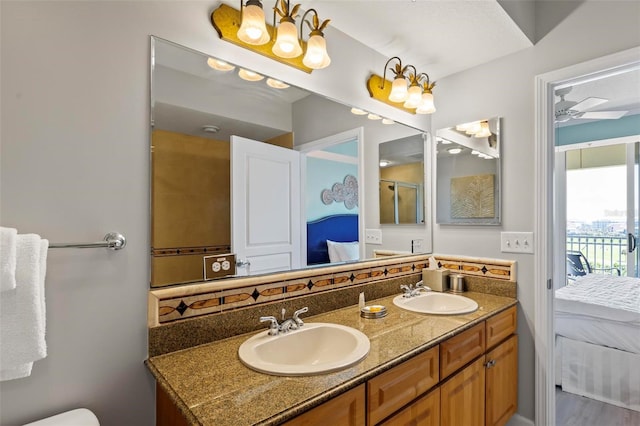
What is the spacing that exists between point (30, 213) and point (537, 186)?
2.24 metres

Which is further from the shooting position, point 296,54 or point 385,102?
point 385,102

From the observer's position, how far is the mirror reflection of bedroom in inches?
90.5

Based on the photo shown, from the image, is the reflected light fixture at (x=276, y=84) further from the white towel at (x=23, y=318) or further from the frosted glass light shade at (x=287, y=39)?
the white towel at (x=23, y=318)

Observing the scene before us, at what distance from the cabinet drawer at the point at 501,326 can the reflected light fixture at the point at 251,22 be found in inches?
66.2

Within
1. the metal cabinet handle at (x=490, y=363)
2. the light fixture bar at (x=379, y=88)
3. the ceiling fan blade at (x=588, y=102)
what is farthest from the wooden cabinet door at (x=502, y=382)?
the ceiling fan blade at (x=588, y=102)

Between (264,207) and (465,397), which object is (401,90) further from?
(465,397)

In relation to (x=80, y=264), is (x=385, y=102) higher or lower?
higher

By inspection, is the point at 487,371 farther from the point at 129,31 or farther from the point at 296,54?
the point at 129,31

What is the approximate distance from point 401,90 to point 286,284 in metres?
1.31

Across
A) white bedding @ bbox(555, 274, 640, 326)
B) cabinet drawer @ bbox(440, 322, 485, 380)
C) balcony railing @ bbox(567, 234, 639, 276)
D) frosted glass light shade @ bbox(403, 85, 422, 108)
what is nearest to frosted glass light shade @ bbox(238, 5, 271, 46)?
frosted glass light shade @ bbox(403, 85, 422, 108)

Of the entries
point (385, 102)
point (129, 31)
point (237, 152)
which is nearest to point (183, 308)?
→ point (237, 152)

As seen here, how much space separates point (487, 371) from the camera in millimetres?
1655

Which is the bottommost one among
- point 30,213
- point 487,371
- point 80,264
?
point 487,371

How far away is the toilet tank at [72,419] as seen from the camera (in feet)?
2.89
